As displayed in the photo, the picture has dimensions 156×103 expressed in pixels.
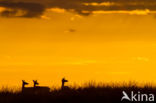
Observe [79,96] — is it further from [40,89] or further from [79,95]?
[40,89]

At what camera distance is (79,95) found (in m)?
32.9

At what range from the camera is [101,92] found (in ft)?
110

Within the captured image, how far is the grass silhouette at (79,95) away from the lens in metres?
32.6

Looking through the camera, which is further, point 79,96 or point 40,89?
point 40,89

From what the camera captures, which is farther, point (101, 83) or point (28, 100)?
point (101, 83)

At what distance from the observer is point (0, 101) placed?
33031 mm

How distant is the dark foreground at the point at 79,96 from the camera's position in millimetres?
32625

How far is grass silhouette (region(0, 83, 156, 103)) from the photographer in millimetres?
32625

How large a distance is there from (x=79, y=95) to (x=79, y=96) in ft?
0.34

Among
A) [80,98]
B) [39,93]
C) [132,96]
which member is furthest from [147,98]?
[39,93]

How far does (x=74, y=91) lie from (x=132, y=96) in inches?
110

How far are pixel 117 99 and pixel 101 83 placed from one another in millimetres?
3604

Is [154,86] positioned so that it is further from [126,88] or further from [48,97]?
[48,97]

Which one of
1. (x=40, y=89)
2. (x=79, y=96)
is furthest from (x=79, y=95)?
(x=40, y=89)
